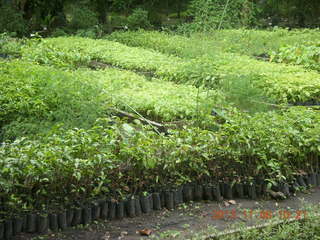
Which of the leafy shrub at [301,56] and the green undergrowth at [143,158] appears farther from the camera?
the leafy shrub at [301,56]

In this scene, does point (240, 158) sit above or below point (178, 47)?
below

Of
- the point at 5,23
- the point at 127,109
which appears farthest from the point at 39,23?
the point at 127,109

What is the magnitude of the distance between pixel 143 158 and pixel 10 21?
14060mm

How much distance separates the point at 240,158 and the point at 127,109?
2.49 metres

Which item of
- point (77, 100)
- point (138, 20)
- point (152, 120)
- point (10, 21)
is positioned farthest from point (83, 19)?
point (77, 100)

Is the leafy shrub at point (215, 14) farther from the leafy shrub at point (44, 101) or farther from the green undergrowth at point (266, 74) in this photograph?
the leafy shrub at point (44, 101)

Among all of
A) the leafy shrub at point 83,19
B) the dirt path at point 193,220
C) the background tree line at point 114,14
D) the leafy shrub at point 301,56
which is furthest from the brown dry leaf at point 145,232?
the leafy shrub at point 83,19

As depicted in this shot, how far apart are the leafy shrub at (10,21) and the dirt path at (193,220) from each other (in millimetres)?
13868

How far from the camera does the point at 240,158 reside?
562cm

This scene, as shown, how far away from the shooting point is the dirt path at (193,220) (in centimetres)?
439

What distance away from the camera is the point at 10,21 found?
57.6ft

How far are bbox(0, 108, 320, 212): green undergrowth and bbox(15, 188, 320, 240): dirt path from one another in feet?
0.93

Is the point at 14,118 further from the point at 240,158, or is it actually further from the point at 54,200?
the point at 240,158

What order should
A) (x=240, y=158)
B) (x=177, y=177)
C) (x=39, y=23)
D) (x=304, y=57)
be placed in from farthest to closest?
(x=39, y=23) → (x=304, y=57) → (x=240, y=158) → (x=177, y=177)
